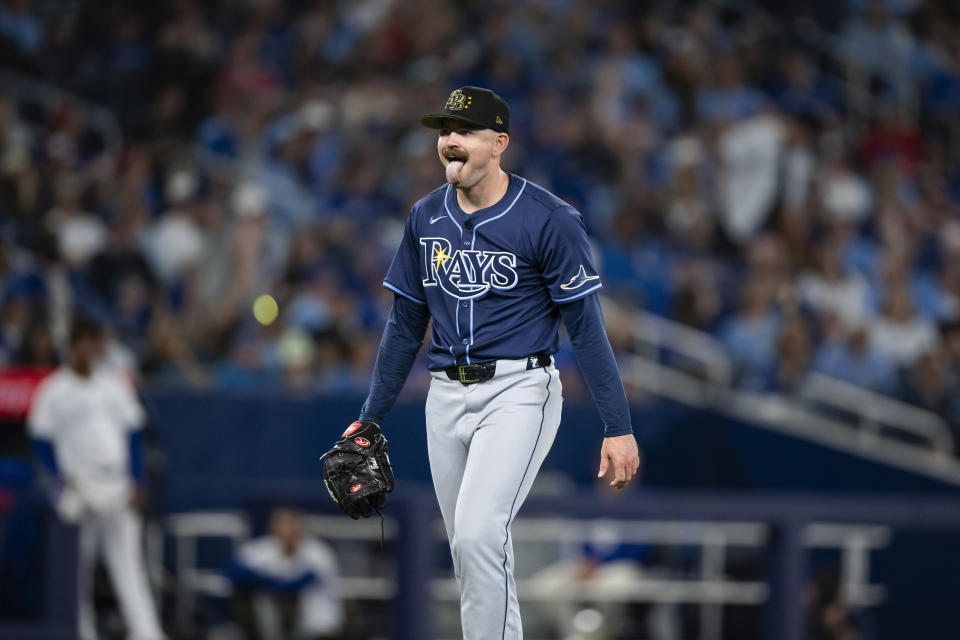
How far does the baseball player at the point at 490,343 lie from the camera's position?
4.39m

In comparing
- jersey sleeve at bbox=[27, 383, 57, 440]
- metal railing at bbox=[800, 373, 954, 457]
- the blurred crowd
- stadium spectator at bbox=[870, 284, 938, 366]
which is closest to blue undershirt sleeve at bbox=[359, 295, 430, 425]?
jersey sleeve at bbox=[27, 383, 57, 440]

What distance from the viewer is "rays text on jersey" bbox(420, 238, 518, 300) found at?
448 cm

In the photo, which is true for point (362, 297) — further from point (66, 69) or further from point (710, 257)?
point (66, 69)

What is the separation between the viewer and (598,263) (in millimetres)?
11102

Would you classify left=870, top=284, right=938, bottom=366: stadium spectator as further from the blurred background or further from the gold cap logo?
the gold cap logo

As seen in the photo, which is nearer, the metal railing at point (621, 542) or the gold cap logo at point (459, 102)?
the gold cap logo at point (459, 102)

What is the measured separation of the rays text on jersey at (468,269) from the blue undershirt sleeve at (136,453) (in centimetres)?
487

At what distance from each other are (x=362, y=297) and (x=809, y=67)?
5483mm

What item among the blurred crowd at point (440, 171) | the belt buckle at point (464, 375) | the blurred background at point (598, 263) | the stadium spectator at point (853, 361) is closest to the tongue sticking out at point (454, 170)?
the belt buckle at point (464, 375)

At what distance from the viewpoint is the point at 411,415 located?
33.3 feet

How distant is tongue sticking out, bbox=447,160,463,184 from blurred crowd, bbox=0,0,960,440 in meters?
5.67

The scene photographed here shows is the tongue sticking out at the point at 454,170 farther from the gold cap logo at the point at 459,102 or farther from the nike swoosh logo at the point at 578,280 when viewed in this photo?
the nike swoosh logo at the point at 578,280

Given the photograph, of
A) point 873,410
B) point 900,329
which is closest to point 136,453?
point 873,410

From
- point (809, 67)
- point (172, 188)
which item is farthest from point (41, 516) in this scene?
point (809, 67)
